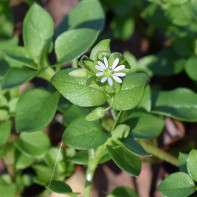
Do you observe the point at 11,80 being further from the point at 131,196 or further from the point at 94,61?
the point at 131,196

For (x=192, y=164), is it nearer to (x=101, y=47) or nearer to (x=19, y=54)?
(x=101, y=47)

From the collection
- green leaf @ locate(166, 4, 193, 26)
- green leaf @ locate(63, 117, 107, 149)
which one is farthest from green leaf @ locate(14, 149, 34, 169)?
green leaf @ locate(166, 4, 193, 26)

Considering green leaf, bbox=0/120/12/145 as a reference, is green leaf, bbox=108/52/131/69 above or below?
above

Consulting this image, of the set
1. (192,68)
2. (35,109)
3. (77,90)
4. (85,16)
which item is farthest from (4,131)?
(192,68)

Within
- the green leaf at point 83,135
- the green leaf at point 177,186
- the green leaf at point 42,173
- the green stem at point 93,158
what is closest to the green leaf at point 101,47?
the green leaf at point 83,135

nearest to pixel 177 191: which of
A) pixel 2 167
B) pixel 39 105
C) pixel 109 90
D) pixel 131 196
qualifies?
pixel 131 196

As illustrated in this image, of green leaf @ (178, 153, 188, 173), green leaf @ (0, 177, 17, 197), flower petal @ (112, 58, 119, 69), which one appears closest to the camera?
flower petal @ (112, 58, 119, 69)

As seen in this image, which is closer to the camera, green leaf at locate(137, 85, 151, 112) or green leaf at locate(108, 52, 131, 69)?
Answer: green leaf at locate(108, 52, 131, 69)

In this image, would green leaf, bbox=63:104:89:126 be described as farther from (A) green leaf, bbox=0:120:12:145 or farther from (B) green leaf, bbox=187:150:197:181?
(B) green leaf, bbox=187:150:197:181
